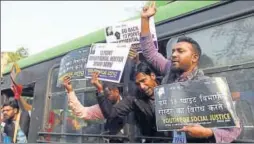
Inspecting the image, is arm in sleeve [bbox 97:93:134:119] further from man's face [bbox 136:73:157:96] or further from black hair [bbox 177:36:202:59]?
black hair [bbox 177:36:202:59]

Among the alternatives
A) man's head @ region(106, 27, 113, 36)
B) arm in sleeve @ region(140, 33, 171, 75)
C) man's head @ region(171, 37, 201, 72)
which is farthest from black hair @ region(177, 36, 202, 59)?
man's head @ region(106, 27, 113, 36)

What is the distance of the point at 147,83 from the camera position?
2867mm

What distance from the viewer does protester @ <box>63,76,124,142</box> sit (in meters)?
3.12

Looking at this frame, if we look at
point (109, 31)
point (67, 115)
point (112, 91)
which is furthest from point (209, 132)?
point (67, 115)

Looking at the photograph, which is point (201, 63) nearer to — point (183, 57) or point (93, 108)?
point (183, 57)

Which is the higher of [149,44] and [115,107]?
[149,44]

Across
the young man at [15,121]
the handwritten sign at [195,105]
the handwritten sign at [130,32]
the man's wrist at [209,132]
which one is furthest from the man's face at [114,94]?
the young man at [15,121]

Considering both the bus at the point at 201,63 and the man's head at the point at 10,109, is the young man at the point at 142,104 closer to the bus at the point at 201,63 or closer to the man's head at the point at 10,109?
the bus at the point at 201,63

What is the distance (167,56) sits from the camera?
112 inches

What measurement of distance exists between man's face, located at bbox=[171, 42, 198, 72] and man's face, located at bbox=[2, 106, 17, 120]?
2960mm

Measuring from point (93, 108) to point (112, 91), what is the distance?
0.98ft

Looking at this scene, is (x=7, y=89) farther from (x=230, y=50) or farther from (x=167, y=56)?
(x=230, y=50)

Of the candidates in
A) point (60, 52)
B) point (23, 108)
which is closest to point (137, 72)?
point (60, 52)

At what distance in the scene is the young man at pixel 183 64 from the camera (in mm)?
2252
